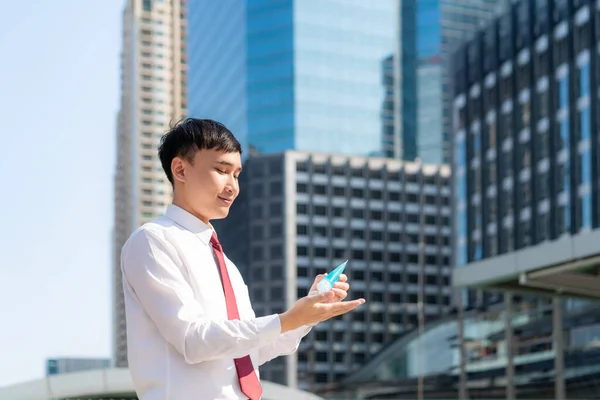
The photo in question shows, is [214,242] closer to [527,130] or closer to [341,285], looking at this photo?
[341,285]

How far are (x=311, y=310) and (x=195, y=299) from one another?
33 cm

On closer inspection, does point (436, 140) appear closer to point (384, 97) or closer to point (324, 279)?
point (384, 97)

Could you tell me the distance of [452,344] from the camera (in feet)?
185

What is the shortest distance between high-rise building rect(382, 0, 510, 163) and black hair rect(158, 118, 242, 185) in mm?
103352

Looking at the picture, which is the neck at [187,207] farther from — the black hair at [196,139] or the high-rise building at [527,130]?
the high-rise building at [527,130]

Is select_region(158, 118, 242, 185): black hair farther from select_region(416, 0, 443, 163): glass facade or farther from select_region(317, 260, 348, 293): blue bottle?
select_region(416, 0, 443, 163): glass facade

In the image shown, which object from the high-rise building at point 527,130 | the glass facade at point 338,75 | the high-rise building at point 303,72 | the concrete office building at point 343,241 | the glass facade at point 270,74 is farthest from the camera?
the glass facade at point 338,75

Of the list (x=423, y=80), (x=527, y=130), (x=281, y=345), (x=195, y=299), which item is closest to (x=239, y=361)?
(x=195, y=299)

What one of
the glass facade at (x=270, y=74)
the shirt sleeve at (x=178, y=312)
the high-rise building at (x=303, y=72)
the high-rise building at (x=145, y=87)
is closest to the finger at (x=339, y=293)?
the shirt sleeve at (x=178, y=312)

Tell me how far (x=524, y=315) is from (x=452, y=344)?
2974 cm

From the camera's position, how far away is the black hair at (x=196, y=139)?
3.21 meters

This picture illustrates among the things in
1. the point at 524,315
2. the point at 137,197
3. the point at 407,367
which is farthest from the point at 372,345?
the point at 524,315

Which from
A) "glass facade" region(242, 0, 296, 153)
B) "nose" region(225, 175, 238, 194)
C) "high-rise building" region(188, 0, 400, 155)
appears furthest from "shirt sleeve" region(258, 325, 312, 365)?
"glass facade" region(242, 0, 296, 153)

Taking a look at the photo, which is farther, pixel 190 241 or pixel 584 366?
pixel 584 366
